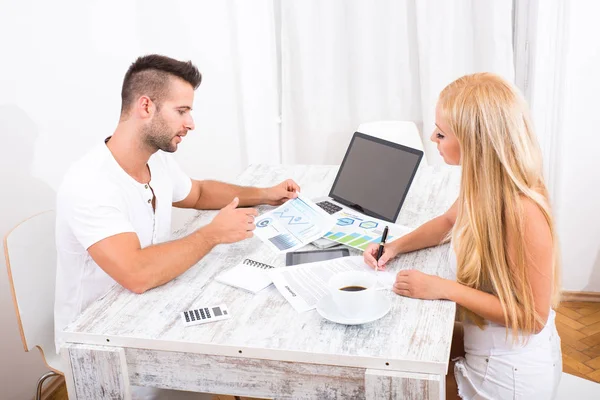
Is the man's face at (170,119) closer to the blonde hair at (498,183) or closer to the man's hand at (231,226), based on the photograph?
the man's hand at (231,226)

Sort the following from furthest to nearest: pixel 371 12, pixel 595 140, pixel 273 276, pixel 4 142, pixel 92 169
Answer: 1. pixel 371 12
2. pixel 595 140
3. pixel 4 142
4. pixel 92 169
5. pixel 273 276

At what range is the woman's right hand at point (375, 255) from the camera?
1848 millimetres

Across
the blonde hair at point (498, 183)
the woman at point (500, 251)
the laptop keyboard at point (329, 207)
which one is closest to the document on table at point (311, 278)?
the woman at point (500, 251)

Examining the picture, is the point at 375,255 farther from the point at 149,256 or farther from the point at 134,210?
the point at 134,210

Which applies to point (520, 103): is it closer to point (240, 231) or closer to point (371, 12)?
point (240, 231)

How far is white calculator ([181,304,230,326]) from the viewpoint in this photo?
64.6 inches

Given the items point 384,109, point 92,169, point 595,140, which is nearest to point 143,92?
point 92,169

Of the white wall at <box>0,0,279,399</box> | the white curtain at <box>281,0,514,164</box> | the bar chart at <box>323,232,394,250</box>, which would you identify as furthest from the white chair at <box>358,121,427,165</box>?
the bar chart at <box>323,232,394,250</box>

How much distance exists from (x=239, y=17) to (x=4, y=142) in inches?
47.0

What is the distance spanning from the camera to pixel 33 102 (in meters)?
2.68

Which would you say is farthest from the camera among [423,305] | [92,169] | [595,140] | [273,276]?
[595,140]

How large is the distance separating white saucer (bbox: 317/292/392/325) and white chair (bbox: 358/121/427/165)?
1.48 m

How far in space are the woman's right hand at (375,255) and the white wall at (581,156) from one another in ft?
4.66

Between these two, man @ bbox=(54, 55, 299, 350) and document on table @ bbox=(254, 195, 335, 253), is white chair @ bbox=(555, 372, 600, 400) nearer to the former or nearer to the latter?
document on table @ bbox=(254, 195, 335, 253)
